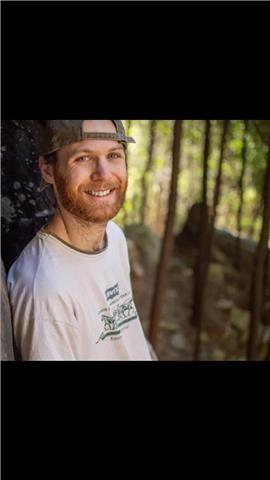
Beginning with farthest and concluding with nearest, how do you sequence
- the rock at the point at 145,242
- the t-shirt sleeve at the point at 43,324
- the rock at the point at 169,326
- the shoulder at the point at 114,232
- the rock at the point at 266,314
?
the rock at the point at 145,242
the rock at the point at 169,326
the rock at the point at 266,314
the shoulder at the point at 114,232
the t-shirt sleeve at the point at 43,324

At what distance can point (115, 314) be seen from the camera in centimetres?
192

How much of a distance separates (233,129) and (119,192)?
4.06m

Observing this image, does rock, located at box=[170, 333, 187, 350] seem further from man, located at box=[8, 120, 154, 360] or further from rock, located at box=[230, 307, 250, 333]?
man, located at box=[8, 120, 154, 360]

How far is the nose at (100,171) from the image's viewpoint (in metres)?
1.74

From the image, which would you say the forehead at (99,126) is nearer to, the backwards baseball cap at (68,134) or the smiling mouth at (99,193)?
the backwards baseball cap at (68,134)

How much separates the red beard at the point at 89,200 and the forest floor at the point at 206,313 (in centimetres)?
412

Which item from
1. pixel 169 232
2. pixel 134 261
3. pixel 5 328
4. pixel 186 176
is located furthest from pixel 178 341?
pixel 186 176

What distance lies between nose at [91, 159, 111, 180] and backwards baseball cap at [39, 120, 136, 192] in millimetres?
78

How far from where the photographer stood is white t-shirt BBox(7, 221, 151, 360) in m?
1.67

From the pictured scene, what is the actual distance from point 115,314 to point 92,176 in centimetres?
49

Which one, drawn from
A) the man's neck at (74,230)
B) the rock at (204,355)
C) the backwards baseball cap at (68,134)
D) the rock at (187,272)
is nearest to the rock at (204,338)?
the rock at (204,355)

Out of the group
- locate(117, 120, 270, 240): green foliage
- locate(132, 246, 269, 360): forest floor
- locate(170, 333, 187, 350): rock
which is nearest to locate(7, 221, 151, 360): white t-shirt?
locate(132, 246, 269, 360): forest floor

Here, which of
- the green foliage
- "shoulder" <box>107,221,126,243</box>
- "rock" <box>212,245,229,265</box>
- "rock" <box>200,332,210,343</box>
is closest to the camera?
"shoulder" <box>107,221,126,243</box>
